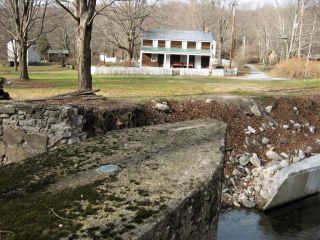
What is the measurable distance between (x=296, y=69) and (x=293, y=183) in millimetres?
25424

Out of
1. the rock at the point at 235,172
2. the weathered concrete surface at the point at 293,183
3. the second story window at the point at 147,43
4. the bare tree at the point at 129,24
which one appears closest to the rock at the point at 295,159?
the weathered concrete surface at the point at 293,183

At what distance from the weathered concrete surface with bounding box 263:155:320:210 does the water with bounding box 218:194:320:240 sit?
0.93 feet

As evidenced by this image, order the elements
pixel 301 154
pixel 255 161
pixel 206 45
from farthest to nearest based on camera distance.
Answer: pixel 206 45 < pixel 301 154 < pixel 255 161

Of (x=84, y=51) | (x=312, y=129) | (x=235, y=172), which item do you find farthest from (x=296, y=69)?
(x=235, y=172)

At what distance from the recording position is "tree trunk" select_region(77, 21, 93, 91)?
546 inches

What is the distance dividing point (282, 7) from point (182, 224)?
71.1m

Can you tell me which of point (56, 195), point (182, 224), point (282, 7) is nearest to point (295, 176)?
point (182, 224)

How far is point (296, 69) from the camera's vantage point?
111 feet

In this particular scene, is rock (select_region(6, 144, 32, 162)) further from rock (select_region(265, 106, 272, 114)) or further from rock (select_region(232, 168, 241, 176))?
rock (select_region(265, 106, 272, 114))

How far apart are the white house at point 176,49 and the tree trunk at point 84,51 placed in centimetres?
3296

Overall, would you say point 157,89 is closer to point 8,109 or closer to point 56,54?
point 8,109

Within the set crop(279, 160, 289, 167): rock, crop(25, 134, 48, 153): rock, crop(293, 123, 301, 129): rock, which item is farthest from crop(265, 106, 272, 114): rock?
crop(25, 134, 48, 153): rock

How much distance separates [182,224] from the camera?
412cm

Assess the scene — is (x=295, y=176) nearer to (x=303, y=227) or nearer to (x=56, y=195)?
(x=303, y=227)
